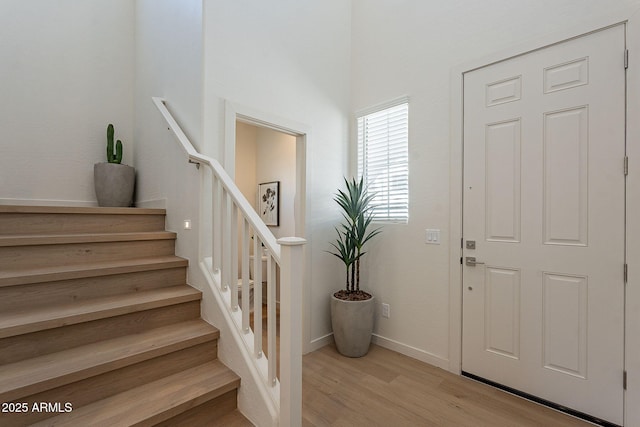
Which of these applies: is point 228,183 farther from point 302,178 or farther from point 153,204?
point 153,204

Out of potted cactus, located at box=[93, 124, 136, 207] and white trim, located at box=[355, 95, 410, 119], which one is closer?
white trim, located at box=[355, 95, 410, 119]

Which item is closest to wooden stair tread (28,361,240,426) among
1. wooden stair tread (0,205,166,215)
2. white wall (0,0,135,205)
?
wooden stair tread (0,205,166,215)

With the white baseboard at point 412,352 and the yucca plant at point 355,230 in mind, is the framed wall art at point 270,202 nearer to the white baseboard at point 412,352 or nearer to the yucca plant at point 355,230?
the yucca plant at point 355,230

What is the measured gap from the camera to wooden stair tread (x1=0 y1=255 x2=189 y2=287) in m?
1.52

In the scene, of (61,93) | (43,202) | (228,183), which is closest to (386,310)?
(228,183)

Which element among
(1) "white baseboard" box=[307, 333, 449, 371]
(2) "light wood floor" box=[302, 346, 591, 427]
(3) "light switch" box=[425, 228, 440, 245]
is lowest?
(2) "light wood floor" box=[302, 346, 591, 427]

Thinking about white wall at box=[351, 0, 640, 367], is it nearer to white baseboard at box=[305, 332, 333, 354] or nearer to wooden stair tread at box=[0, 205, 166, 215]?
white baseboard at box=[305, 332, 333, 354]

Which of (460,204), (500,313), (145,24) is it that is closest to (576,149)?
(460,204)

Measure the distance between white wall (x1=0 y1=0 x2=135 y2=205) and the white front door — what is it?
3506 mm

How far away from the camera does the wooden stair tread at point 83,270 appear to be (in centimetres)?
152

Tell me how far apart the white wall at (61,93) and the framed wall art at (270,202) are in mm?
1722

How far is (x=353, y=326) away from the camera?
97.7 inches

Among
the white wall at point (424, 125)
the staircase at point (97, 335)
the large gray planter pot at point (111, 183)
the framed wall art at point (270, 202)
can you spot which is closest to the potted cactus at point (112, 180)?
the large gray planter pot at point (111, 183)

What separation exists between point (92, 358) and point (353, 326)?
178cm
